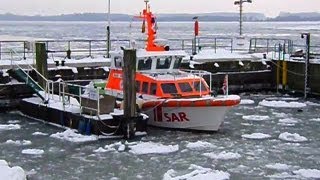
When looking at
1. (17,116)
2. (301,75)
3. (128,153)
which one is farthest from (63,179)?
(301,75)

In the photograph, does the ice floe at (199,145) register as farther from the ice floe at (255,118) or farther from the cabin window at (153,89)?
the ice floe at (255,118)

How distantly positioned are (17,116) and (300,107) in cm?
1025

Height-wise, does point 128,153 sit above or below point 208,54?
below

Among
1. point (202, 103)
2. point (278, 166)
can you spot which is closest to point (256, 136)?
point (202, 103)

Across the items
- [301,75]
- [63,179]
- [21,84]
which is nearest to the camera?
[63,179]

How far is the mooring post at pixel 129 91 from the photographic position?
17.0m

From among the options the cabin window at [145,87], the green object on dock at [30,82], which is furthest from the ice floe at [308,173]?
the green object on dock at [30,82]

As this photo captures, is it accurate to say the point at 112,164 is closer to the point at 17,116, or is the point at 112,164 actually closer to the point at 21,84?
the point at 17,116

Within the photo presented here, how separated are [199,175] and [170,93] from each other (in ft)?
19.6

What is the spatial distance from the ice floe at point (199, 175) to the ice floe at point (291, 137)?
4.22 meters

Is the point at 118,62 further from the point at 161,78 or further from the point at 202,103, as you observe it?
the point at 202,103

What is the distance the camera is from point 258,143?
649 inches

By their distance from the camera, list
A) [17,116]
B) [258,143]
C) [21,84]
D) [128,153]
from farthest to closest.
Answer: [21,84] < [17,116] < [258,143] < [128,153]

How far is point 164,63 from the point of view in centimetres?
1958
